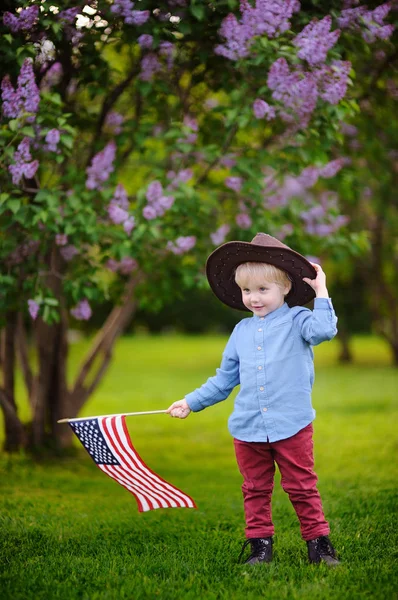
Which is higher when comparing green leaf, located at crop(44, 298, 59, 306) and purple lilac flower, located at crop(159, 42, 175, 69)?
purple lilac flower, located at crop(159, 42, 175, 69)

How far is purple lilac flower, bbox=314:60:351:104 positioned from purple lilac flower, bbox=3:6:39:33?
1.64 metres

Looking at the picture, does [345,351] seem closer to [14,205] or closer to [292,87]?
[292,87]

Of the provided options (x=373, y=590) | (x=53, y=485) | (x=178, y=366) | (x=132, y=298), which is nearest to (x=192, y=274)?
(x=132, y=298)

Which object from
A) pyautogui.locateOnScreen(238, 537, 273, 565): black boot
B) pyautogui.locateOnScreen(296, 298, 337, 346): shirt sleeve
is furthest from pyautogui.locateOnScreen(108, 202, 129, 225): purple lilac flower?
pyautogui.locateOnScreen(238, 537, 273, 565): black boot

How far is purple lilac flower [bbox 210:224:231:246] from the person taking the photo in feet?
17.6

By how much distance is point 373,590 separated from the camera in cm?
289

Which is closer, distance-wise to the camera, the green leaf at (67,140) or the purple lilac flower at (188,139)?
the green leaf at (67,140)

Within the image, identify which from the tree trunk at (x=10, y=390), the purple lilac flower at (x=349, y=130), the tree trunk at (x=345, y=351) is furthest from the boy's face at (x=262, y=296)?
the tree trunk at (x=345, y=351)

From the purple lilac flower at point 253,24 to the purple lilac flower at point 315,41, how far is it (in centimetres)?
12

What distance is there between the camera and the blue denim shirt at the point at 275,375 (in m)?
3.18

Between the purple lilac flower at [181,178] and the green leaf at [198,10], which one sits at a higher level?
the green leaf at [198,10]

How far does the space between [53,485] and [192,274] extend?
1863 mm

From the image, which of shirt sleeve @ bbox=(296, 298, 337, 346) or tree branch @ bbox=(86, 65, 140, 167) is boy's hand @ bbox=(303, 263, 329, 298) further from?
tree branch @ bbox=(86, 65, 140, 167)

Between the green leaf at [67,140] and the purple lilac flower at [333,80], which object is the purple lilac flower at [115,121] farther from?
the purple lilac flower at [333,80]
